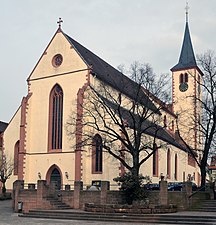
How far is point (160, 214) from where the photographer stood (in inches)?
967

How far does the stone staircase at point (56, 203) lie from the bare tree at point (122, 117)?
210 inches

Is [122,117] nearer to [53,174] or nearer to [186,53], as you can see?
[53,174]

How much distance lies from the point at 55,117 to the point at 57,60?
20.5 feet

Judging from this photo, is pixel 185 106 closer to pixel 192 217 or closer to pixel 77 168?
pixel 77 168

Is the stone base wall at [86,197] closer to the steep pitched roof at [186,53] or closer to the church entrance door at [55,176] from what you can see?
the church entrance door at [55,176]

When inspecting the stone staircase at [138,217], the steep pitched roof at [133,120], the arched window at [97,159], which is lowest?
the stone staircase at [138,217]

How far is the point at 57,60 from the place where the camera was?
45125mm

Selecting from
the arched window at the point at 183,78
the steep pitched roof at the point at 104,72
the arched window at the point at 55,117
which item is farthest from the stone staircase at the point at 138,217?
the arched window at the point at 183,78

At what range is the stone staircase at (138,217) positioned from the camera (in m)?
22.3

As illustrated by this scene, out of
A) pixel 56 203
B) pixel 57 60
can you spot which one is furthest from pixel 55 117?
pixel 56 203

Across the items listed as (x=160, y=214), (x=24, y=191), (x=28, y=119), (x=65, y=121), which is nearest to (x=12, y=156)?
(x=28, y=119)

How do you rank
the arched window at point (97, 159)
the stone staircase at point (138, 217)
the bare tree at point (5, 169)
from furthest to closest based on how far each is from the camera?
the bare tree at point (5, 169) < the arched window at point (97, 159) < the stone staircase at point (138, 217)

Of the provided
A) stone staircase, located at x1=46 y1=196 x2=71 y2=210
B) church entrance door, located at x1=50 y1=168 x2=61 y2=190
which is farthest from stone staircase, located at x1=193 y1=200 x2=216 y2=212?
church entrance door, located at x1=50 y1=168 x2=61 y2=190

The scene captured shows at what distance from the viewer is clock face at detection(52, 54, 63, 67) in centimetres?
4475
